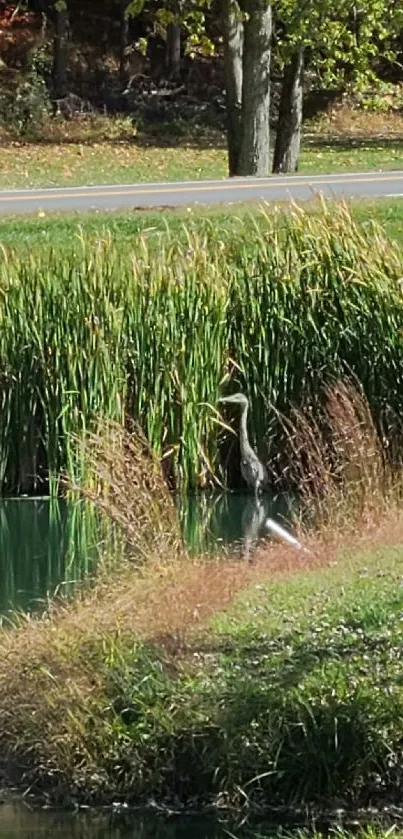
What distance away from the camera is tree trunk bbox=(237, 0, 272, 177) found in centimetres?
2161

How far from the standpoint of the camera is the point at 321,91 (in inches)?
1510

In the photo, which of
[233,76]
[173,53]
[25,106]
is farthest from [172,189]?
[173,53]

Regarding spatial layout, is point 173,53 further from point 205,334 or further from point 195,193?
point 205,334

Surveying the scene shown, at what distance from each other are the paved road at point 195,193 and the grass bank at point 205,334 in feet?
15.5

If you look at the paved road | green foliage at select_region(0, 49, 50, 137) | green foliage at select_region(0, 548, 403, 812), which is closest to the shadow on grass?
green foliage at select_region(0, 49, 50, 137)

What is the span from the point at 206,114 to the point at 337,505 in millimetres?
28507

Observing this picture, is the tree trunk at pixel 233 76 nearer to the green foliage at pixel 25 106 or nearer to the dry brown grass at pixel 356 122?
the green foliage at pixel 25 106

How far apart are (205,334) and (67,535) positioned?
203cm

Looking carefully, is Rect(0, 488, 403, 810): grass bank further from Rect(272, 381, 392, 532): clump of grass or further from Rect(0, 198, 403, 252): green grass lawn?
Rect(0, 198, 403, 252): green grass lawn

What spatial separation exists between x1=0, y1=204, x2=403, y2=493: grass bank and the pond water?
0.34 m

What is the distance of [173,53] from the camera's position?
3947 centimetres

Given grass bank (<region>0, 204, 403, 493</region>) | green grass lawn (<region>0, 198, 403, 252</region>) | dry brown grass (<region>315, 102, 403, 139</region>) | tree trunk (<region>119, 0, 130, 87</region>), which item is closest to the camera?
grass bank (<region>0, 204, 403, 493</region>)

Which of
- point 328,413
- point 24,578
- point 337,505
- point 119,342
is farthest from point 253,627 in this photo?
point 119,342

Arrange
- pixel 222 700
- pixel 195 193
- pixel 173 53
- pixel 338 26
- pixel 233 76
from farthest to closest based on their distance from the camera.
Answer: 1. pixel 173 53
2. pixel 233 76
3. pixel 338 26
4. pixel 195 193
5. pixel 222 700
